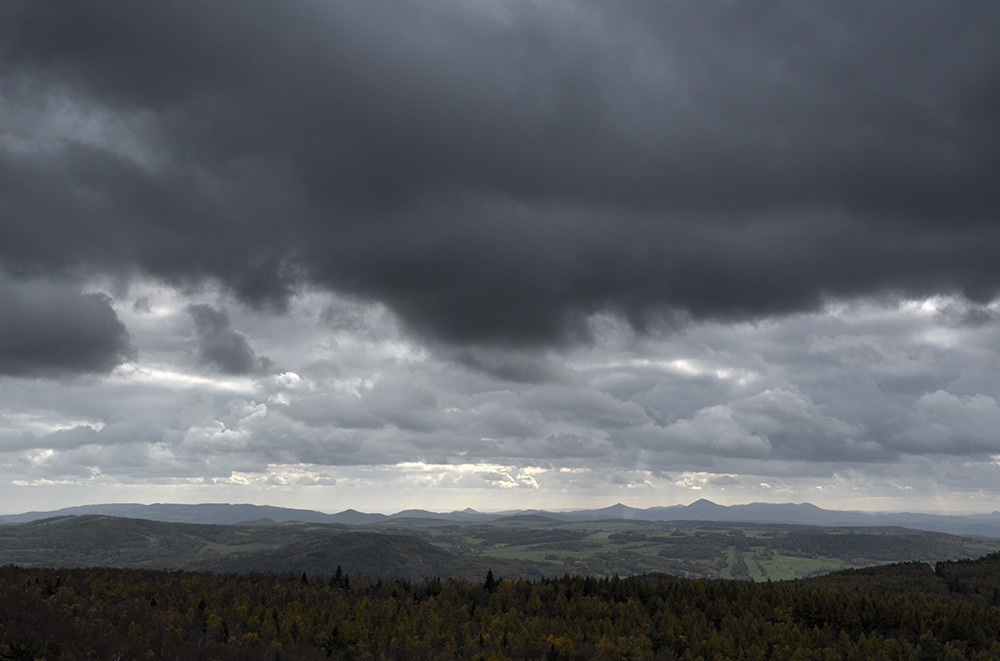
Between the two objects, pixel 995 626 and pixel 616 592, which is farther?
pixel 616 592

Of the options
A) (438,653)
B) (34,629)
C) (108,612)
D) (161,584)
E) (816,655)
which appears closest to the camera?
(34,629)

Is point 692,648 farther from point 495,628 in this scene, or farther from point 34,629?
point 34,629

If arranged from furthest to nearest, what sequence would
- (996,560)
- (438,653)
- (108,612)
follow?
1. (996,560)
2. (108,612)
3. (438,653)

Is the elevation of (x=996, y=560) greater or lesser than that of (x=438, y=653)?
lesser

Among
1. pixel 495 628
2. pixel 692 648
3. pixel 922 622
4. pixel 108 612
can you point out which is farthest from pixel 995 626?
pixel 108 612

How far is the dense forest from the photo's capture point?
89.6 feet

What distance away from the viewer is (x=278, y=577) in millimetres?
53750

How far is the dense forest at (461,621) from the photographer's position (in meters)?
27.3

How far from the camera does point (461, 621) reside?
37.1 m

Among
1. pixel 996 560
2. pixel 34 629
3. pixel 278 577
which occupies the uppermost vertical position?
pixel 34 629

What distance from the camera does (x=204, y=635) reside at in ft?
93.6

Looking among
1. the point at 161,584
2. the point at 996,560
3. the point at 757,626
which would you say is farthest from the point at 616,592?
the point at 996,560

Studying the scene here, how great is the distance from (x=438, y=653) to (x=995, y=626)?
36.2 m

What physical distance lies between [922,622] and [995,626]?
4.94m
